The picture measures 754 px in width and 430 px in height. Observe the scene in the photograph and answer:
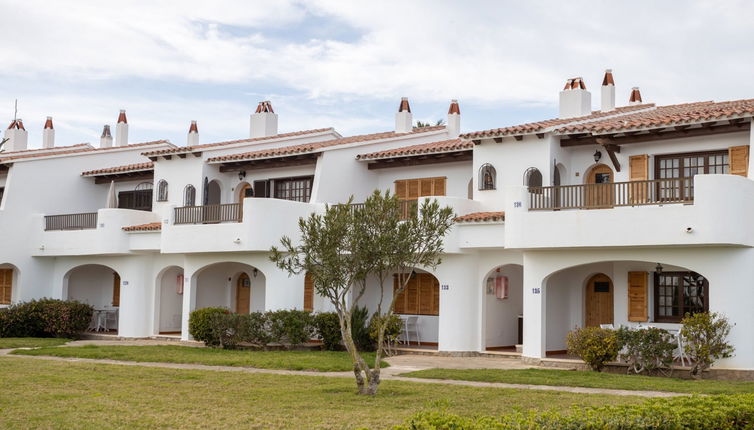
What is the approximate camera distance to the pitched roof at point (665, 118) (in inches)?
763

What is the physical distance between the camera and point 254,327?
936 inches

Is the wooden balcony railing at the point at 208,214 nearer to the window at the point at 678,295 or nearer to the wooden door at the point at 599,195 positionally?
the wooden door at the point at 599,195

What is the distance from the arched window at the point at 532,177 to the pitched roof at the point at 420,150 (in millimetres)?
2072

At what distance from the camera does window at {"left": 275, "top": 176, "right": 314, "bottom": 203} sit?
90.2 ft

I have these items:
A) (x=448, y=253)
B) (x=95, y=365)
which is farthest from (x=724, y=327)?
(x=95, y=365)

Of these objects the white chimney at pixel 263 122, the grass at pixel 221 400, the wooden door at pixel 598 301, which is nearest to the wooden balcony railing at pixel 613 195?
the wooden door at pixel 598 301

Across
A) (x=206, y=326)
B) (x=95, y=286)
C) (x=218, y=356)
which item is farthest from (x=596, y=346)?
(x=95, y=286)

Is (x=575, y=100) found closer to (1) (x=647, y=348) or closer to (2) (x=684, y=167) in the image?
(2) (x=684, y=167)

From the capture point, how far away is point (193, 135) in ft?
113

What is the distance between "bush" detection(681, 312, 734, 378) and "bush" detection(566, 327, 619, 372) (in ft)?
4.89

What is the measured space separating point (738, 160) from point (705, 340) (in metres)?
4.35

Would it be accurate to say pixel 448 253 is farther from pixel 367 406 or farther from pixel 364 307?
pixel 367 406

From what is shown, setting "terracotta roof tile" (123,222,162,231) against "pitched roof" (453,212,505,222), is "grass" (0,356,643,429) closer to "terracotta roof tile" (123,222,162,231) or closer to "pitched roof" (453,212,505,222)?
"pitched roof" (453,212,505,222)

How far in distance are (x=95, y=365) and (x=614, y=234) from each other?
11.5 m
